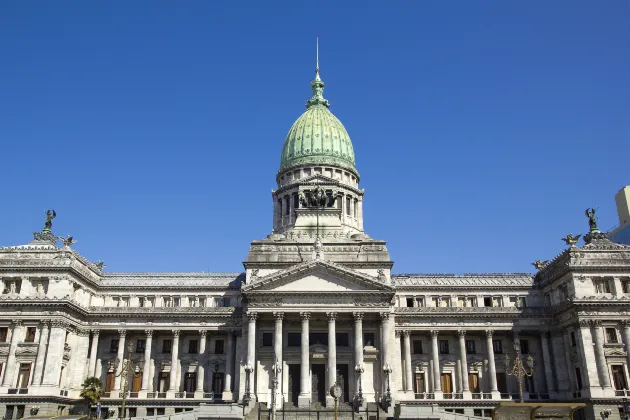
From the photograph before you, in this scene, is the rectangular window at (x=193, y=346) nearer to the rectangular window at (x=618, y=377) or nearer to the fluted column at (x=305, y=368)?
the fluted column at (x=305, y=368)

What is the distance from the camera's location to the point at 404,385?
76.8m

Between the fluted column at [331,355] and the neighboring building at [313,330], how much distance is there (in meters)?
0.12

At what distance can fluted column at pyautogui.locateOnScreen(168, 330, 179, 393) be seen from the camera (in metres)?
75.9

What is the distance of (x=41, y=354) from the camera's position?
2751 inches

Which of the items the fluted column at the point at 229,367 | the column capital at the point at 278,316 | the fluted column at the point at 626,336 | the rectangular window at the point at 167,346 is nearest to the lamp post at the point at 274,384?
the column capital at the point at 278,316

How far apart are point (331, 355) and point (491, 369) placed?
21.8 metres

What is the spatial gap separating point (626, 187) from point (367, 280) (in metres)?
92.5

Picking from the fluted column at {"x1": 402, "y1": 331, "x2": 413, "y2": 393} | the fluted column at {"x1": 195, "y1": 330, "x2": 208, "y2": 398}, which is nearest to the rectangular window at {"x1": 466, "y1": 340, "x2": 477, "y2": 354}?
the fluted column at {"x1": 402, "y1": 331, "x2": 413, "y2": 393}

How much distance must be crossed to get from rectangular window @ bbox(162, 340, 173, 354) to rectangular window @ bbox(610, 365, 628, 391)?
54923 mm

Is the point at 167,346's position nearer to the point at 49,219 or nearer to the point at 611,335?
the point at 49,219

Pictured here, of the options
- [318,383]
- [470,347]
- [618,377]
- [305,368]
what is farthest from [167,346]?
[618,377]

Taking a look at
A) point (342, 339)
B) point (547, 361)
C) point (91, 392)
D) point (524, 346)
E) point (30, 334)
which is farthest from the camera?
point (524, 346)

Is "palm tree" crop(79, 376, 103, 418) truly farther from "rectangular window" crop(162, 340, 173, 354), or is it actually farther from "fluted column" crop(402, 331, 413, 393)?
"fluted column" crop(402, 331, 413, 393)

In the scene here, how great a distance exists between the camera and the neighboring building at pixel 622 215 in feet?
430
